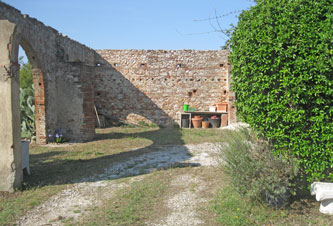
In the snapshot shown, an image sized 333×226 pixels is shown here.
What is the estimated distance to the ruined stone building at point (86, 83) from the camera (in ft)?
14.2

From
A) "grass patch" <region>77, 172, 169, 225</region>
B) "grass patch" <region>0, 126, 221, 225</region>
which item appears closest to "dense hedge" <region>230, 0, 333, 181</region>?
"grass patch" <region>77, 172, 169, 225</region>

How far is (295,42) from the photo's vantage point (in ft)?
11.3

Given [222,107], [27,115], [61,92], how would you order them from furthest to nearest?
1. [222,107]
2. [27,115]
3. [61,92]

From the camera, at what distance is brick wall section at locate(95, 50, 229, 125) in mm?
13344

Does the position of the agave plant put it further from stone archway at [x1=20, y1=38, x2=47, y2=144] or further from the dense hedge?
the dense hedge

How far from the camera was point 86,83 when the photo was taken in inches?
368

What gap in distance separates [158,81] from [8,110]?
9.47 metres

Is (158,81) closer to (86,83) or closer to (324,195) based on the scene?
(86,83)

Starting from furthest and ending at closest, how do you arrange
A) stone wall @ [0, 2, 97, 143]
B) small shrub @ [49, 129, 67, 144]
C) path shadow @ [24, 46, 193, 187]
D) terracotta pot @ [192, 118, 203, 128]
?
terracotta pot @ [192, 118, 203, 128] < small shrub @ [49, 129, 67, 144] < stone wall @ [0, 2, 97, 143] < path shadow @ [24, 46, 193, 187]

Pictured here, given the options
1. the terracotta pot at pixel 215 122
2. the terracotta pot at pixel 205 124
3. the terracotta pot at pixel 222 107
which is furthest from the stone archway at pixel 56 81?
the terracotta pot at pixel 222 107

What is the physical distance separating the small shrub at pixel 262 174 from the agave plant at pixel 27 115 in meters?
7.95

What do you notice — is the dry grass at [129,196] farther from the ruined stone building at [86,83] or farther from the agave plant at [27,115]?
the agave plant at [27,115]

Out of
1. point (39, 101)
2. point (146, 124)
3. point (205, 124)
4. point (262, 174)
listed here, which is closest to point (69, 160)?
point (39, 101)

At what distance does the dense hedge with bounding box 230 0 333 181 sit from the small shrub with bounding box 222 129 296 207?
7.5 inches
